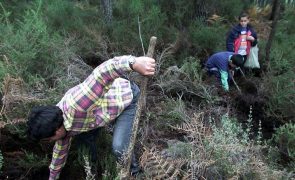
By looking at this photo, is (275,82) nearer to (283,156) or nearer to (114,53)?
(283,156)

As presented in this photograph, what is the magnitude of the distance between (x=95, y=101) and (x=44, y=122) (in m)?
0.40

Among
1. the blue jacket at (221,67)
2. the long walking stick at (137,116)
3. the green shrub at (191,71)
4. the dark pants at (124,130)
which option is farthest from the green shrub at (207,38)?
the long walking stick at (137,116)

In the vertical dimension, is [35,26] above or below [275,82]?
above

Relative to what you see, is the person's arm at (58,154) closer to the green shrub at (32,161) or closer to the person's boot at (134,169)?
the green shrub at (32,161)

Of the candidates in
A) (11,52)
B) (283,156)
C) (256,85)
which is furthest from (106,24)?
(283,156)

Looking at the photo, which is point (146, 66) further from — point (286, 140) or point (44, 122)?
point (286, 140)

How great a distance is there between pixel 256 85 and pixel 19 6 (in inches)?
177

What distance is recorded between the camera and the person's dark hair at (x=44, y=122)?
8.93ft

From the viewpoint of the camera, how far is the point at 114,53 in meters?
5.38

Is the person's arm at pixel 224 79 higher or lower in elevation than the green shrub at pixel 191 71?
lower

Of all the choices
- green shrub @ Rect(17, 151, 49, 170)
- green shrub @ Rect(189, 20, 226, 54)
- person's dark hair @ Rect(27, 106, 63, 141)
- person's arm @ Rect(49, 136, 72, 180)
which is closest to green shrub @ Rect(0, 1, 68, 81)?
green shrub @ Rect(17, 151, 49, 170)

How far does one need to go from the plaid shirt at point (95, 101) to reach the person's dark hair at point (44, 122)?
0.12m

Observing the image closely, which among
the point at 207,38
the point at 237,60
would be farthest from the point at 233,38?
the point at 237,60

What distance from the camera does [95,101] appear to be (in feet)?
9.52
